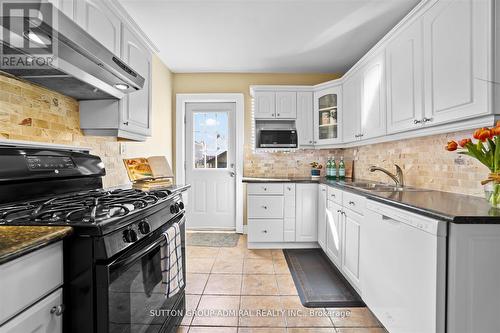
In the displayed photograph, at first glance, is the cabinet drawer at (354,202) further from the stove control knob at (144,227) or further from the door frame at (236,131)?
the door frame at (236,131)

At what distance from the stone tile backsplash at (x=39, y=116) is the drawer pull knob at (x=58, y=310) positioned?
1021 mm

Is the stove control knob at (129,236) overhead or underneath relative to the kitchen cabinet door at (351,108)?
underneath

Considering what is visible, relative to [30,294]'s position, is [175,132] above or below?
above

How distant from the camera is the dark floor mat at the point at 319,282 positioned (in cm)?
218

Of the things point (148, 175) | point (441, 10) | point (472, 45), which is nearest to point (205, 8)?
point (148, 175)

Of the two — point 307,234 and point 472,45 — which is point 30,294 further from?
point 307,234

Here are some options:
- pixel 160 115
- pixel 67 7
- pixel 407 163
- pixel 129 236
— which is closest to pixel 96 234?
pixel 129 236

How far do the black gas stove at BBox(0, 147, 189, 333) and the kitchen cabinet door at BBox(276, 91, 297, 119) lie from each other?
2426mm

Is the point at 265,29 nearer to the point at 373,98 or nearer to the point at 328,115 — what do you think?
the point at 373,98

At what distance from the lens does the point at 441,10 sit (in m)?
1.65

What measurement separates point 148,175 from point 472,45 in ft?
8.56

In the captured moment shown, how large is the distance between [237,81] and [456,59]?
119 inches

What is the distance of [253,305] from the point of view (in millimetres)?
2137

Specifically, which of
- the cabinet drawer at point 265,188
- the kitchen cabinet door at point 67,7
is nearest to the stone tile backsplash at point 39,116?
the kitchen cabinet door at point 67,7
